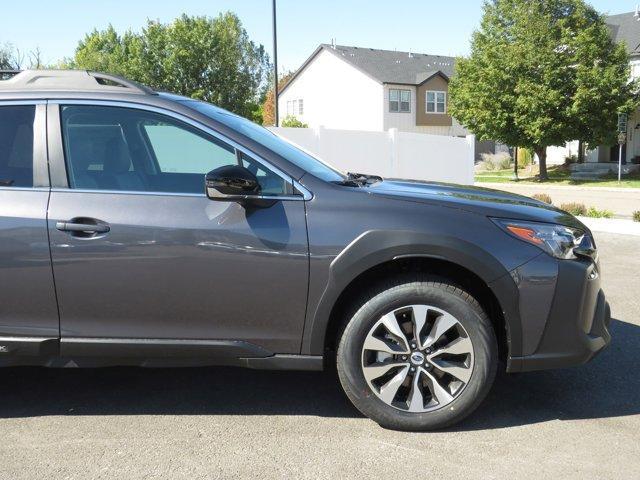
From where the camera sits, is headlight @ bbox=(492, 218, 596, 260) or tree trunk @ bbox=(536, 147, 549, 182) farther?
tree trunk @ bbox=(536, 147, 549, 182)

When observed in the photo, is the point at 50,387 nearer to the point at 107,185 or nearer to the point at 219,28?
the point at 107,185

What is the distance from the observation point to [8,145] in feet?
11.8

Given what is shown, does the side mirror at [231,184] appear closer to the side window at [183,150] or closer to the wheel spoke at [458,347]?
the side window at [183,150]

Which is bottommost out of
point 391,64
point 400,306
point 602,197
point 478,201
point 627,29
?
point 602,197

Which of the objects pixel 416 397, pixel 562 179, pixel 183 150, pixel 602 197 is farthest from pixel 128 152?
pixel 562 179

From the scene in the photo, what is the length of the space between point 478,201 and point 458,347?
821 millimetres

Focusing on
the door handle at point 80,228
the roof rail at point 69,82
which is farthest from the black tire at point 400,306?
the roof rail at point 69,82

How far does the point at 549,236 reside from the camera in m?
3.46

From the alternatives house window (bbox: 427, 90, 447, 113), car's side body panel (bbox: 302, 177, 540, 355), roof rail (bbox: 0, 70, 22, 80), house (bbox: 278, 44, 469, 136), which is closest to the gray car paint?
car's side body panel (bbox: 302, 177, 540, 355)

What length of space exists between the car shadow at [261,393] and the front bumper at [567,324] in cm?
43

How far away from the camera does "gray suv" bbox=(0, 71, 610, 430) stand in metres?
3.37

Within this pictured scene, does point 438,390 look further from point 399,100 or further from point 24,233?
point 399,100

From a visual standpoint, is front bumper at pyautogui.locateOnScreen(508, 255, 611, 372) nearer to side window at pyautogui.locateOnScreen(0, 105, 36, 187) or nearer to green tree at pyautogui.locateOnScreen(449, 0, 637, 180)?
side window at pyautogui.locateOnScreen(0, 105, 36, 187)

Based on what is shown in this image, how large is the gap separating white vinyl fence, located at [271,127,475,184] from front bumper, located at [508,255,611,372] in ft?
30.9
